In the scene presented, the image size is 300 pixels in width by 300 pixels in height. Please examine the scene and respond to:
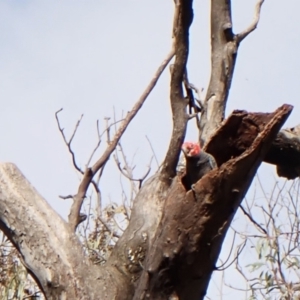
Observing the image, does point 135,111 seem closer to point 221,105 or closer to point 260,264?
point 221,105

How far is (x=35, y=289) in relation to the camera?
450 cm

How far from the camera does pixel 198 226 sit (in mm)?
1949

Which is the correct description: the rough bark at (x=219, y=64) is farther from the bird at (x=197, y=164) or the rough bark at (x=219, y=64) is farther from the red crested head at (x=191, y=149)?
the bird at (x=197, y=164)

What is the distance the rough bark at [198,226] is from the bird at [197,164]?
65 mm

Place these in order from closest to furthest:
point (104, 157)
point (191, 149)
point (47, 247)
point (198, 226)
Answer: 1. point (198, 226)
2. point (47, 247)
3. point (191, 149)
4. point (104, 157)

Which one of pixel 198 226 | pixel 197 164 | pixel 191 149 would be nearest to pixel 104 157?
pixel 191 149

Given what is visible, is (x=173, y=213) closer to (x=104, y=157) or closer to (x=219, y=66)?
(x=104, y=157)

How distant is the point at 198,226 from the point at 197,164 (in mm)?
263

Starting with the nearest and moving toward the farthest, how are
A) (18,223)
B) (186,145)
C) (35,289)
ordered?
1. (18,223)
2. (186,145)
3. (35,289)

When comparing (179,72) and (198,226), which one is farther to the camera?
(179,72)

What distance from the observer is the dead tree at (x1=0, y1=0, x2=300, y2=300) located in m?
1.95

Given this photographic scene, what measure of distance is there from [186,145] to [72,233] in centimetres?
57

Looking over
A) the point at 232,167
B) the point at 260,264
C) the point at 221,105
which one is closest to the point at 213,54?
the point at 221,105

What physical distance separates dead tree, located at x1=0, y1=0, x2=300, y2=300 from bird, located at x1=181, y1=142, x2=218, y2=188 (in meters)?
0.03
